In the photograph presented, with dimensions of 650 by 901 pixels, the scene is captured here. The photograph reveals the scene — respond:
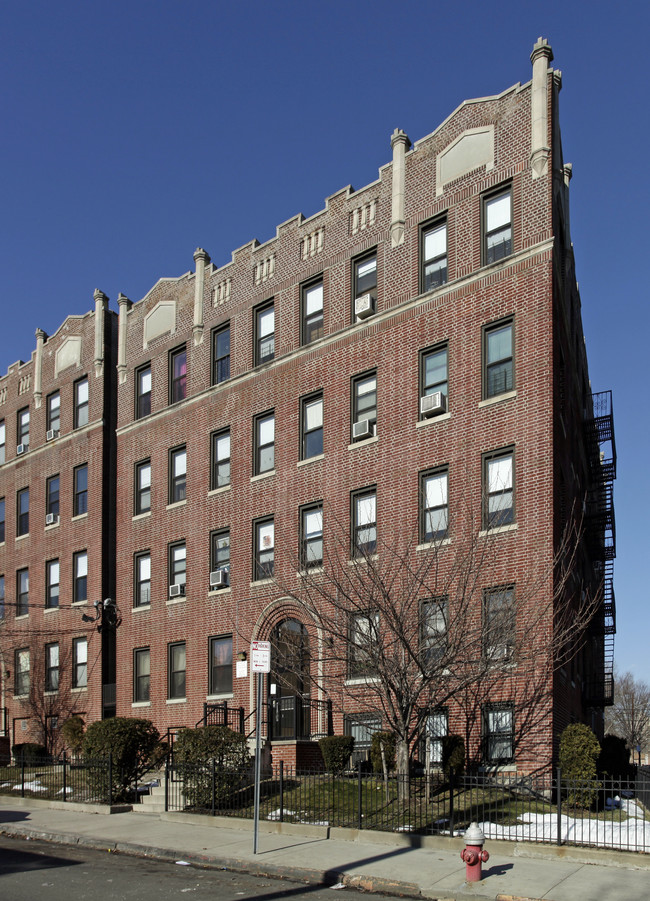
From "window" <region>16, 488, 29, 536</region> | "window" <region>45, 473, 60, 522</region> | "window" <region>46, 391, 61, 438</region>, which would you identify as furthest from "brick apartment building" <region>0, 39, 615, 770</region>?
"window" <region>16, 488, 29, 536</region>

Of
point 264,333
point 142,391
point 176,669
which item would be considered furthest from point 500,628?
point 142,391

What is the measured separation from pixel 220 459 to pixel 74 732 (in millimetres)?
10072

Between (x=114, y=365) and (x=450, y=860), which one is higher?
(x=114, y=365)

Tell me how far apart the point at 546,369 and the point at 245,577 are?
417 inches

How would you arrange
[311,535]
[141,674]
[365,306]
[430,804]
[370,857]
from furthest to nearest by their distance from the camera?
[141,674] < [311,535] < [365,306] < [430,804] < [370,857]

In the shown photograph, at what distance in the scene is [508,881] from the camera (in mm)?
12555

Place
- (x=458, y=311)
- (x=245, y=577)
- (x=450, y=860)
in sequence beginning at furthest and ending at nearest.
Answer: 1. (x=245, y=577)
2. (x=458, y=311)
3. (x=450, y=860)

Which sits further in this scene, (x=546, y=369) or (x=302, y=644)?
(x=302, y=644)

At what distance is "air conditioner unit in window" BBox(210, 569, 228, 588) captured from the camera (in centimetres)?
2747

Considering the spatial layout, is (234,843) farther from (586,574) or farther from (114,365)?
(114,365)

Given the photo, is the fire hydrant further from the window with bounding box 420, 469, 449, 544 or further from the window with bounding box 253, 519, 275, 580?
the window with bounding box 253, 519, 275, 580

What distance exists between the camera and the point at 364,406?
82.7 ft

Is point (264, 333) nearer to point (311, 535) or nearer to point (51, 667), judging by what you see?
point (311, 535)

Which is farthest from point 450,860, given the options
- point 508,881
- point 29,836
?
point 29,836
